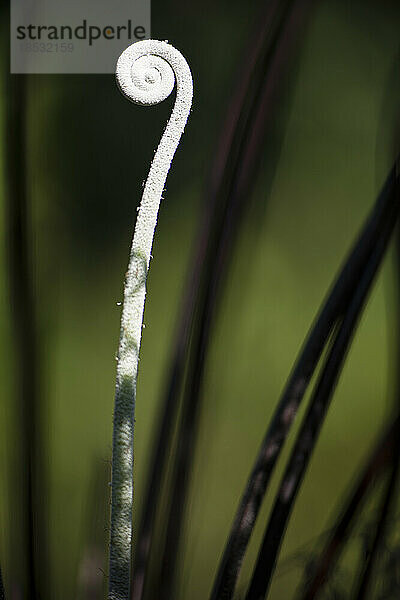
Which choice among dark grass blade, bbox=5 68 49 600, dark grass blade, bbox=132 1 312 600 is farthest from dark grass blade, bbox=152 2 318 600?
dark grass blade, bbox=5 68 49 600

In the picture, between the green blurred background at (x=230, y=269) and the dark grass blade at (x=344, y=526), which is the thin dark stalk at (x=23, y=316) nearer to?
the green blurred background at (x=230, y=269)

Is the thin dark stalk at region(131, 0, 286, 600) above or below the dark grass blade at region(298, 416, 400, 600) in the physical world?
above

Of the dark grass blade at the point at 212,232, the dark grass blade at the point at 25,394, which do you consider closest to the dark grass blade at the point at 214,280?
the dark grass blade at the point at 212,232

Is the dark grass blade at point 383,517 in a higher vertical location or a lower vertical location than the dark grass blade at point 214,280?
lower

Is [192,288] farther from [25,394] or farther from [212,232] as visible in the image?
[25,394]

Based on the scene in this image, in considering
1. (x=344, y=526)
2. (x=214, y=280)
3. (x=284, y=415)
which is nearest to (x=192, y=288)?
(x=214, y=280)

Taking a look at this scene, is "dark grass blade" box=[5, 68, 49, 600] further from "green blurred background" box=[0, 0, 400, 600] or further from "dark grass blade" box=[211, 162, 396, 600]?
"dark grass blade" box=[211, 162, 396, 600]
